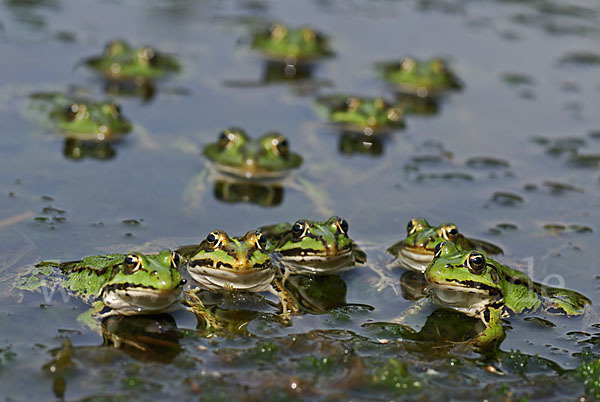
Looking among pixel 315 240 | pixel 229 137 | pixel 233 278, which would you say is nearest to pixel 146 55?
pixel 229 137

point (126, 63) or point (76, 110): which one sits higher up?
point (126, 63)

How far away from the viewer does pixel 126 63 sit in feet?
37.9

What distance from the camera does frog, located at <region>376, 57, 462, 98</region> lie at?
12.2 meters

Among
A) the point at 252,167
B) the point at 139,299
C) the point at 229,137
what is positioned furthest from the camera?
the point at 229,137

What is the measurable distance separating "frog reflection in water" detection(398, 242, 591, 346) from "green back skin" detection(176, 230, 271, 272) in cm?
139

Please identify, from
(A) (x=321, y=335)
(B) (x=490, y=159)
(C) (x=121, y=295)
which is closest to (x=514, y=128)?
(B) (x=490, y=159)

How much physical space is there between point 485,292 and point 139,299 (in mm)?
2736

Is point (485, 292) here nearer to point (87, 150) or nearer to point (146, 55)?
point (87, 150)

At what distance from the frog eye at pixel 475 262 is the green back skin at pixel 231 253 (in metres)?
1.61

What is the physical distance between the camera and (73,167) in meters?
8.77

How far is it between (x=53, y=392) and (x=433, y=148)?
663 centimetres

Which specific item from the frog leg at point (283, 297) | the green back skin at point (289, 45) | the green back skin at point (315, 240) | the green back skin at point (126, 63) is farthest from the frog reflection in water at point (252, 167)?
the green back skin at point (289, 45)

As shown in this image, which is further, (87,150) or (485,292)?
(87,150)

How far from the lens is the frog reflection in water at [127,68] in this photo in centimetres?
1148
